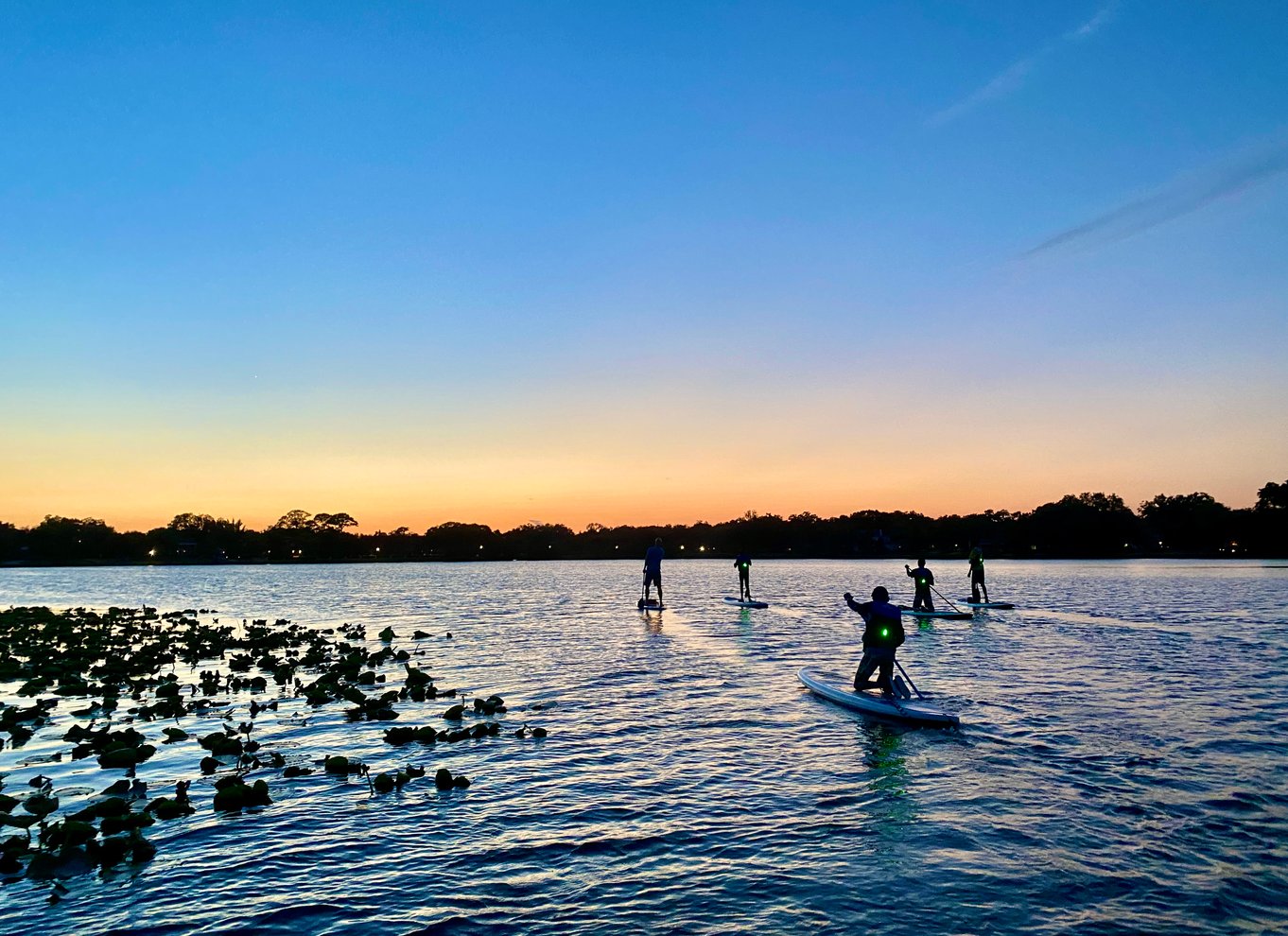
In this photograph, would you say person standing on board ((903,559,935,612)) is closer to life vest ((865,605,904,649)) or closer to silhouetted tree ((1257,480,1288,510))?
life vest ((865,605,904,649))

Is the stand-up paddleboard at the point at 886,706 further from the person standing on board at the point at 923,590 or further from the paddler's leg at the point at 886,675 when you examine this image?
the person standing on board at the point at 923,590

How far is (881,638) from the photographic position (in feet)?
68.6

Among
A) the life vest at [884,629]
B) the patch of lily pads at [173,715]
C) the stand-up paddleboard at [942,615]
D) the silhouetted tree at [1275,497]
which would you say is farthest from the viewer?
the silhouetted tree at [1275,497]

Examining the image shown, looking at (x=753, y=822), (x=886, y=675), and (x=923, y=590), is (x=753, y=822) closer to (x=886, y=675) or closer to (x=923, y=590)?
(x=886, y=675)

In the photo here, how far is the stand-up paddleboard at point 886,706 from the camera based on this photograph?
62.1ft

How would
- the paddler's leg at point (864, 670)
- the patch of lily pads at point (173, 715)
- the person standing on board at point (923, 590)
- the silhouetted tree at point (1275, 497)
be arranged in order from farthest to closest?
the silhouetted tree at point (1275, 497) → the person standing on board at point (923, 590) → the paddler's leg at point (864, 670) → the patch of lily pads at point (173, 715)

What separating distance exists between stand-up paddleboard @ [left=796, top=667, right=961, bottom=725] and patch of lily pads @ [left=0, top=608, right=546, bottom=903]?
776 centimetres

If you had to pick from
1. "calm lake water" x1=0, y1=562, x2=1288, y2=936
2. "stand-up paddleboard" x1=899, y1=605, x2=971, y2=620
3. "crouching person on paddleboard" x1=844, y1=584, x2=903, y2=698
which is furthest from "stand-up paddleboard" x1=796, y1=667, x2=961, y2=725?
"stand-up paddleboard" x1=899, y1=605, x2=971, y2=620

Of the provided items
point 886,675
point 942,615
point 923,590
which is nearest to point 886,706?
point 886,675

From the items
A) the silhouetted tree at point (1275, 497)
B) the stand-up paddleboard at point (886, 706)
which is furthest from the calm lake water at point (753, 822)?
the silhouetted tree at point (1275, 497)

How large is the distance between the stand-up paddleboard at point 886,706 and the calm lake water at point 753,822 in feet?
1.23

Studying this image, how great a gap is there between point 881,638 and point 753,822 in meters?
9.28

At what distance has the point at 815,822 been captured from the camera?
12.7 m

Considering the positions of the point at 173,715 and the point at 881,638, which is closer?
the point at 881,638
